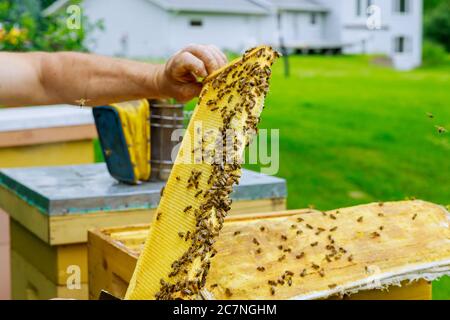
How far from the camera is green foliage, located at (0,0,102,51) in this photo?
7.12m

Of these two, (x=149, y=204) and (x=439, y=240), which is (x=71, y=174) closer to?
(x=149, y=204)

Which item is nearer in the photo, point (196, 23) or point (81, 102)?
point (81, 102)

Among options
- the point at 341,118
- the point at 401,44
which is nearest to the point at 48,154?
the point at 341,118

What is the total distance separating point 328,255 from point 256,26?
26441 mm

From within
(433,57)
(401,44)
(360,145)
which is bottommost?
(360,145)

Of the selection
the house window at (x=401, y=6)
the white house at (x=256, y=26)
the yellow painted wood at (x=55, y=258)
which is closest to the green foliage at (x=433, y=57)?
the white house at (x=256, y=26)

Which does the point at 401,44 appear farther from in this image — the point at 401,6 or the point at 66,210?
the point at 66,210

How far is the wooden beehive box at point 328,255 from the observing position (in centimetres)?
196

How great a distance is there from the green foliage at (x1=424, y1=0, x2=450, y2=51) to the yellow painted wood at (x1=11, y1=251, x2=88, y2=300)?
32092 millimetres

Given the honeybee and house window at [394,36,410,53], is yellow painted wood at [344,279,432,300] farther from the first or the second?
house window at [394,36,410,53]

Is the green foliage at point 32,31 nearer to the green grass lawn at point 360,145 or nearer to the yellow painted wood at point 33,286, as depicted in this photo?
the green grass lawn at point 360,145

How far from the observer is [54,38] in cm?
741

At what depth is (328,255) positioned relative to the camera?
2109 mm

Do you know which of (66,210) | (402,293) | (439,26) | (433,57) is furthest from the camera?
(439,26)
